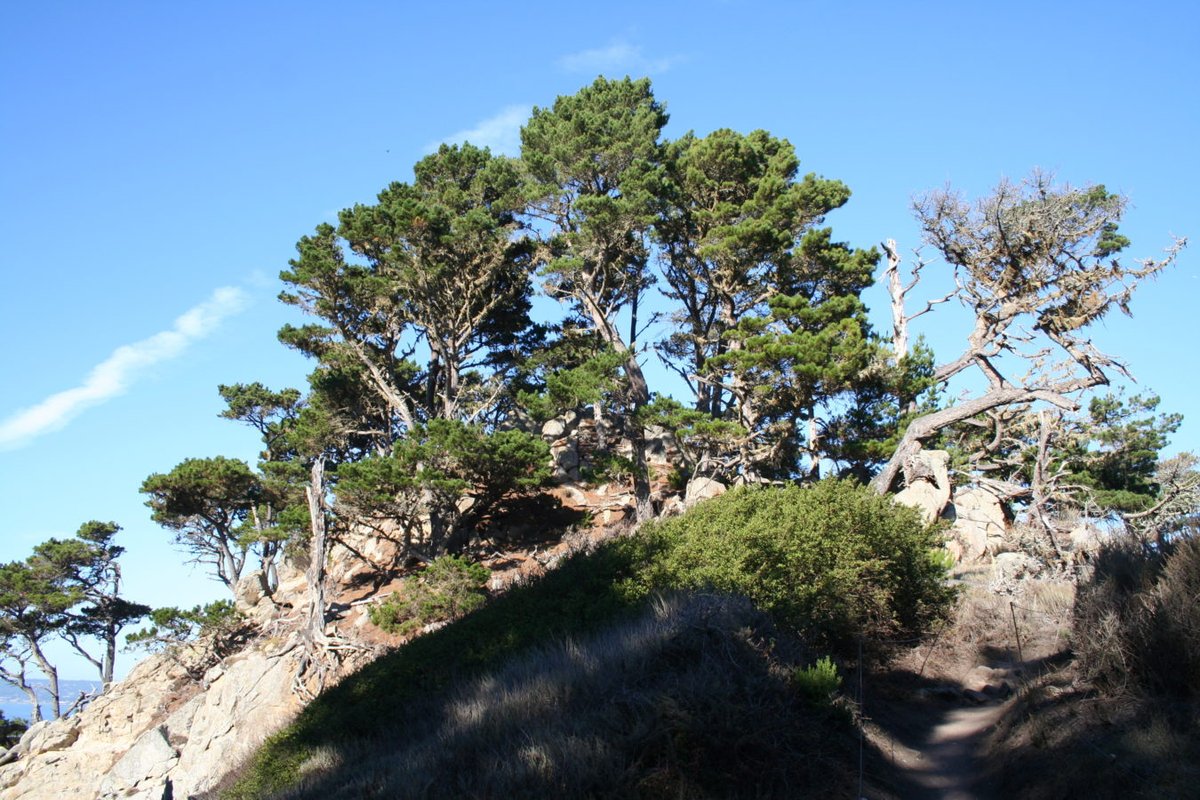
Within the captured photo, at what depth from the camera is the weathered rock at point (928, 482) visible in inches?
749

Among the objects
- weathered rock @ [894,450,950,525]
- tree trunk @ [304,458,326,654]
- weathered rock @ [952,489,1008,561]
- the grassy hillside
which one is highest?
tree trunk @ [304,458,326,654]

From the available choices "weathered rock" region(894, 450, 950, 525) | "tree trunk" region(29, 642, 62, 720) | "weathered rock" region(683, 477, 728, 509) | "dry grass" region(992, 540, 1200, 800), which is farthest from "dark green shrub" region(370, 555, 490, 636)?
"tree trunk" region(29, 642, 62, 720)

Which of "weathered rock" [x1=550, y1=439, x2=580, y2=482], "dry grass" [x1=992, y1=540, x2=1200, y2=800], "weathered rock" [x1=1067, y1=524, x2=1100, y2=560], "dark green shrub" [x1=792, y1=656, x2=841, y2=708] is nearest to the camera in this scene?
"dry grass" [x1=992, y1=540, x2=1200, y2=800]

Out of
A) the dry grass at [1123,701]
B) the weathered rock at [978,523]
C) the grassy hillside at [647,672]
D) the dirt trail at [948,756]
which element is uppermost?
the grassy hillside at [647,672]

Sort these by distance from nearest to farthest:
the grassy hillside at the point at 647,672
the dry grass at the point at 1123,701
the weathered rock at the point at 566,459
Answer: the dry grass at the point at 1123,701 → the grassy hillside at the point at 647,672 → the weathered rock at the point at 566,459

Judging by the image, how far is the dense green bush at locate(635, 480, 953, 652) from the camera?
35.1ft

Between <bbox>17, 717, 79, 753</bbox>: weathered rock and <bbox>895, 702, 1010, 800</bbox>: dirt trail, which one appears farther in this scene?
<bbox>17, 717, 79, 753</bbox>: weathered rock

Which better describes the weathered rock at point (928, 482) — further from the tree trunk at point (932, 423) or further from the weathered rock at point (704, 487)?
the weathered rock at point (704, 487)

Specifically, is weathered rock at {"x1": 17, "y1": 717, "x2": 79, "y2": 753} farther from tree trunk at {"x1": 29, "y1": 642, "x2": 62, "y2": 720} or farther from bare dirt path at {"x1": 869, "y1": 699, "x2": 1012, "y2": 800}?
bare dirt path at {"x1": 869, "y1": 699, "x2": 1012, "y2": 800}

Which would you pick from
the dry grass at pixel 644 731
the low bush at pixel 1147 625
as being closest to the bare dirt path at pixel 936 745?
the dry grass at pixel 644 731

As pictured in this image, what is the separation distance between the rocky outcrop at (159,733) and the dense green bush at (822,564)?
933cm

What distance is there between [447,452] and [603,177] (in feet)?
37.5

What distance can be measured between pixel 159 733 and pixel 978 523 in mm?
24021

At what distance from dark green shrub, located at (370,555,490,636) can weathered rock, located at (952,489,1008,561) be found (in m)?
12.6
